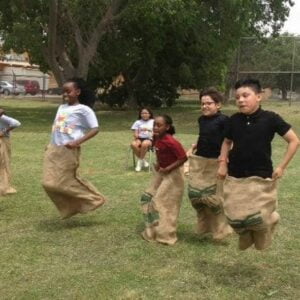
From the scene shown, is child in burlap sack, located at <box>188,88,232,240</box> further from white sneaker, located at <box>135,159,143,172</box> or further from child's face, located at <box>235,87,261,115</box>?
white sneaker, located at <box>135,159,143,172</box>

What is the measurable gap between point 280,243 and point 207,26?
851 inches

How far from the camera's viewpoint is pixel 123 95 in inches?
1296

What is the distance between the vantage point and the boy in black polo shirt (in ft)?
15.9

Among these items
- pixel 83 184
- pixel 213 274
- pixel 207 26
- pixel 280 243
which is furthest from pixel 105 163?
pixel 207 26

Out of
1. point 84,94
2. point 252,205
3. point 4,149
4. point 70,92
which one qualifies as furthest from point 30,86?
point 252,205

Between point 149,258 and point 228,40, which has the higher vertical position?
point 228,40

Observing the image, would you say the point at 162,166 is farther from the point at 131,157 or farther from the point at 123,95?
the point at 123,95

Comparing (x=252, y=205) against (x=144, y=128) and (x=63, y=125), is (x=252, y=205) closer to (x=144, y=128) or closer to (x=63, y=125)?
(x=63, y=125)

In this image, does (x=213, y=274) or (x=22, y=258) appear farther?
(x=22, y=258)

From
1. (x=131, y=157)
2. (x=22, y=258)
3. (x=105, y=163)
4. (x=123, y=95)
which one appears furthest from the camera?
(x=123, y=95)

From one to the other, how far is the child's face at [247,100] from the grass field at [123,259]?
58.8 inches

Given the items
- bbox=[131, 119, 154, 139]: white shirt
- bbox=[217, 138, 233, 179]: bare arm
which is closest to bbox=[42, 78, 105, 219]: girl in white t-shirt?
bbox=[217, 138, 233, 179]: bare arm

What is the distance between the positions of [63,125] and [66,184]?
68cm

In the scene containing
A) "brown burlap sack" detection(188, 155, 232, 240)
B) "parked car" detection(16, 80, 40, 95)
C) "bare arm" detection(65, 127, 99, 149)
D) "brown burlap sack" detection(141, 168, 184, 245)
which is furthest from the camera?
"parked car" detection(16, 80, 40, 95)
